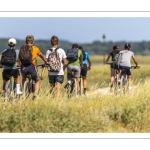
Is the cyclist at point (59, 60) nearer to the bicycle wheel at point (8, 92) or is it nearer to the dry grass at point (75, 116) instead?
the dry grass at point (75, 116)

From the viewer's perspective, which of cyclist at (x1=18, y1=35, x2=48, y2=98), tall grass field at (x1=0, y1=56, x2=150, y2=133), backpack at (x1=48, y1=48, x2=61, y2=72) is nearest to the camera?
tall grass field at (x1=0, y1=56, x2=150, y2=133)

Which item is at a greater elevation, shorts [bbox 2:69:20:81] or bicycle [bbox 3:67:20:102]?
shorts [bbox 2:69:20:81]

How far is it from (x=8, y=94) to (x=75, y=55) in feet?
10.4

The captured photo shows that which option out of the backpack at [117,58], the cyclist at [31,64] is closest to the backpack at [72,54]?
the backpack at [117,58]

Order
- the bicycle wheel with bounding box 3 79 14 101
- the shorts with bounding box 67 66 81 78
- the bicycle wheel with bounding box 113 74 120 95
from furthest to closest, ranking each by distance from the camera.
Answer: the shorts with bounding box 67 66 81 78
the bicycle wheel with bounding box 113 74 120 95
the bicycle wheel with bounding box 3 79 14 101

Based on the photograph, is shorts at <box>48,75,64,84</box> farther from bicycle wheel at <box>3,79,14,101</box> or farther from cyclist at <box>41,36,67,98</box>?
bicycle wheel at <box>3,79,14,101</box>

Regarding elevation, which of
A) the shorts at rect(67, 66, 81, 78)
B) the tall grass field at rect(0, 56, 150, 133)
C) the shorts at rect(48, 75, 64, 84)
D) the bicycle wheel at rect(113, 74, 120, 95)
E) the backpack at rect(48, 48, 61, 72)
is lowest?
the tall grass field at rect(0, 56, 150, 133)

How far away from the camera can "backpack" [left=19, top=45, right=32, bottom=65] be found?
15969 millimetres

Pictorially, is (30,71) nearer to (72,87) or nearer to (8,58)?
(8,58)

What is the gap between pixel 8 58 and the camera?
52.6 feet

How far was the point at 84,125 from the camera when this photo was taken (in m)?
13.4

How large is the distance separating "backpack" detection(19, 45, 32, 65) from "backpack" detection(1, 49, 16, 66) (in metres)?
0.20

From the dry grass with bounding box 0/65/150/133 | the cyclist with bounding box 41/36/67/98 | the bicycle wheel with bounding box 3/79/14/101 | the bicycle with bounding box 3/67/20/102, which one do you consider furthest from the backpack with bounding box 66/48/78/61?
the dry grass with bounding box 0/65/150/133

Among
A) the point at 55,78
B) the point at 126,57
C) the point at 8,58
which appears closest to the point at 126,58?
the point at 126,57
